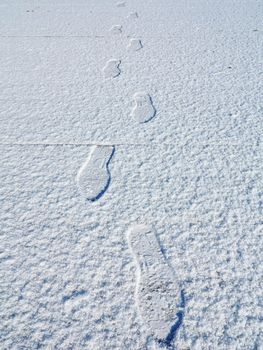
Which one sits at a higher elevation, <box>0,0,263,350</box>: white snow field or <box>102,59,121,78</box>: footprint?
<box>102,59,121,78</box>: footprint

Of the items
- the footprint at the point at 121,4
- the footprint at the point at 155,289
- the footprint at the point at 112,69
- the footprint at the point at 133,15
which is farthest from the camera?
the footprint at the point at 121,4

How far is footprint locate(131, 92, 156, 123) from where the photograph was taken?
1312 mm

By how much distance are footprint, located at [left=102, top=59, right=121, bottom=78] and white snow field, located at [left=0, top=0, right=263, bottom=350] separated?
0.04 feet

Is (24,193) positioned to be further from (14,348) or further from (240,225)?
(240,225)

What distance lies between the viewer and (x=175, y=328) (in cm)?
68

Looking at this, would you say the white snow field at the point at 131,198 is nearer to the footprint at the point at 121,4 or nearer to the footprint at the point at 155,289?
the footprint at the point at 155,289

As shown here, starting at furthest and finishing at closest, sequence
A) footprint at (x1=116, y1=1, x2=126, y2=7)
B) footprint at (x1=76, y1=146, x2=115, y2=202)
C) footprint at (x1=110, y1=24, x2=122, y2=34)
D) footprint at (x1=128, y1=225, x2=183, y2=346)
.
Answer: footprint at (x1=116, y1=1, x2=126, y2=7) → footprint at (x1=110, y1=24, x2=122, y2=34) → footprint at (x1=76, y1=146, x2=115, y2=202) → footprint at (x1=128, y1=225, x2=183, y2=346)

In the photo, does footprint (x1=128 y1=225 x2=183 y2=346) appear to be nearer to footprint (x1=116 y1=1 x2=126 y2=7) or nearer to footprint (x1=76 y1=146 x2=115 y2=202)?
footprint (x1=76 y1=146 x2=115 y2=202)

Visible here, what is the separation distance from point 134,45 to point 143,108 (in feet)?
2.43

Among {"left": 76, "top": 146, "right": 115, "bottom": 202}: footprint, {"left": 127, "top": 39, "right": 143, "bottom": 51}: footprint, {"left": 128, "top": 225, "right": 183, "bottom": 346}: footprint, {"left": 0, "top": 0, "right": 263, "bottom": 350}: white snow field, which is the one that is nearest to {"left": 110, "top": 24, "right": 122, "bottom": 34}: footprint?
{"left": 127, "top": 39, "right": 143, "bottom": 51}: footprint

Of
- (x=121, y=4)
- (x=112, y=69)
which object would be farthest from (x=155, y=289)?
(x=121, y=4)

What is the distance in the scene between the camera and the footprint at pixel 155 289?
0.68 metres

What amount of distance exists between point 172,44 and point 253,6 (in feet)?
3.31

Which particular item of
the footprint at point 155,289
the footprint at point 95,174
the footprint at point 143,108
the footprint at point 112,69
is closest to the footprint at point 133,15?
the footprint at point 112,69
